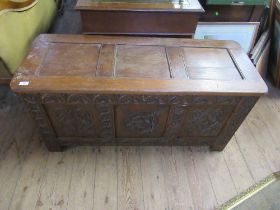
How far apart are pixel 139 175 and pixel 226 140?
1.75 ft

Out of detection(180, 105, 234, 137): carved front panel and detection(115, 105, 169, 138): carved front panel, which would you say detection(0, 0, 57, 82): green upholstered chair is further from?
detection(180, 105, 234, 137): carved front panel

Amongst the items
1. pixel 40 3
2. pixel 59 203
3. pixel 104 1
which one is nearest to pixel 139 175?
pixel 59 203

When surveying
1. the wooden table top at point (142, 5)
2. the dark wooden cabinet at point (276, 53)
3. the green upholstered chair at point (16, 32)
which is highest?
the wooden table top at point (142, 5)

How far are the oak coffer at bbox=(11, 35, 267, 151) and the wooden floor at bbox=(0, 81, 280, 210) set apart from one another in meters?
0.11

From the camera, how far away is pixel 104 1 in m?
1.19

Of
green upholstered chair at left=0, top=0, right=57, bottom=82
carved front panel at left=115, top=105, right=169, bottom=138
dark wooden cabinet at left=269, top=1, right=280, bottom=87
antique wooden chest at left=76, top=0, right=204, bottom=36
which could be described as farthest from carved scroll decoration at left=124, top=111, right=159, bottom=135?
dark wooden cabinet at left=269, top=1, right=280, bottom=87

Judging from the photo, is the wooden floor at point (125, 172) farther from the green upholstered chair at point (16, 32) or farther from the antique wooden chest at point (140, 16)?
the antique wooden chest at point (140, 16)

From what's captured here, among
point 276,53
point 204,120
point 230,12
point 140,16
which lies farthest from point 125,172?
point 276,53

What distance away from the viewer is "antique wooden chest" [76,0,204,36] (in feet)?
3.75

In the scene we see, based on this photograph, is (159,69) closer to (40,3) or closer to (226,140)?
(226,140)

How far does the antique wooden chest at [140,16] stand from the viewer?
1.14m

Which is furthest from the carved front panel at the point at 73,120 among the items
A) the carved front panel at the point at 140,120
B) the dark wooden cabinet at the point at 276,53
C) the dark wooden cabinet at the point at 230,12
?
the dark wooden cabinet at the point at 276,53

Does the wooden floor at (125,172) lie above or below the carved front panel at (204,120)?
below

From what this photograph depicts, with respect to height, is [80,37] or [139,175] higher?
[80,37]
